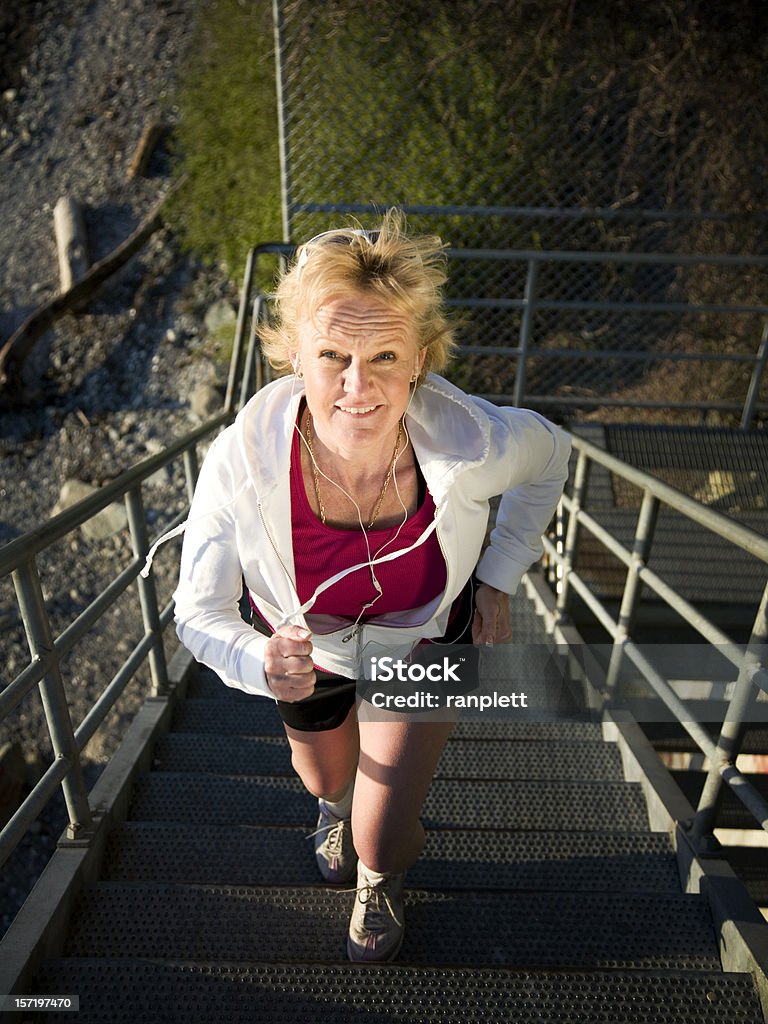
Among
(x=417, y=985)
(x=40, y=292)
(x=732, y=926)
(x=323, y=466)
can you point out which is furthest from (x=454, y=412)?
(x=40, y=292)

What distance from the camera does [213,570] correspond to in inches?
58.1

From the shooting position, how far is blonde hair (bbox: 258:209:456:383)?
1363 millimetres

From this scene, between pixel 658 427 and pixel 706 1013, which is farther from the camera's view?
pixel 658 427

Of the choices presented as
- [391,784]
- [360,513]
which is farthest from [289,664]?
[391,784]

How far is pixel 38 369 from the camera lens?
8680 mm

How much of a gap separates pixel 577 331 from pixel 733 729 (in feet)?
19.2

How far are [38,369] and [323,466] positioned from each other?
8420 millimetres

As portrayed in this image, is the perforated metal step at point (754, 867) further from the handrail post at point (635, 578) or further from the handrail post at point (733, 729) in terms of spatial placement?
the handrail post at point (733, 729)

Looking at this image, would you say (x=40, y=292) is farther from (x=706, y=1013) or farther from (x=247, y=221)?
(x=706, y=1013)

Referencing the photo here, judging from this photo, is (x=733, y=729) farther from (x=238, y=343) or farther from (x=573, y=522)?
(x=238, y=343)

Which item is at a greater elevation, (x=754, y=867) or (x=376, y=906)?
(x=376, y=906)

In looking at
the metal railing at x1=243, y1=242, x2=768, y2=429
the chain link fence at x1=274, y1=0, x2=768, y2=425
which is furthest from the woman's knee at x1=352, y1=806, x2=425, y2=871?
the chain link fence at x1=274, y1=0, x2=768, y2=425

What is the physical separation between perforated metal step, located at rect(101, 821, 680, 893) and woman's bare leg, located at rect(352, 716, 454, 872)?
1.33 feet

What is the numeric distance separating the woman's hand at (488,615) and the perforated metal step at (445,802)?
2.85ft
